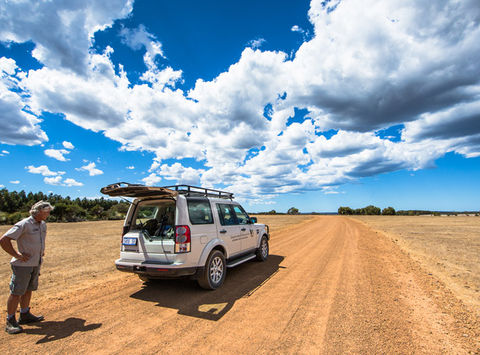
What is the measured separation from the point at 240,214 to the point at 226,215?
97cm

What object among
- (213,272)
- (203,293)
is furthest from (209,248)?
(203,293)

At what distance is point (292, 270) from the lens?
6988mm

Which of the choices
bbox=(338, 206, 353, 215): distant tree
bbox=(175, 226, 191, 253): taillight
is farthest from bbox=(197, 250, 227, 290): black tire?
bbox=(338, 206, 353, 215): distant tree

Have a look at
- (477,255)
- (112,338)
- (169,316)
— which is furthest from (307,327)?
(477,255)

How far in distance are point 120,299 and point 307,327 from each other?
378cm

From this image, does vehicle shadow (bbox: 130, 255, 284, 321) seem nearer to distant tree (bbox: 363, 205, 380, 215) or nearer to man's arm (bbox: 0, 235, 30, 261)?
man's arm (bbox: 0, 235, 30, 261)

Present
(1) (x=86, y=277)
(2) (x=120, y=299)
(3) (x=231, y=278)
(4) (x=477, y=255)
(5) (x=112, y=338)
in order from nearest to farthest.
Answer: (5) (x=112, y=338)
(2) (x=120, y=299)
(3) (x=231, y=278)
(1) (x=86, y=277)
(4) (x=477, y=255)

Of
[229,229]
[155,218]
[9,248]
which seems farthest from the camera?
[229,229]

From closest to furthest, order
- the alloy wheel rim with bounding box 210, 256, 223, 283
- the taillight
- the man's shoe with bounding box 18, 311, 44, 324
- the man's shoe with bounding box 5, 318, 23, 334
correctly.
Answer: the man's shoe with bounding box 5, 318, 23, 334
the man's shoe with bounding box 18, 311, 44, 324
the taillight
the alloy wheel rim with bounding box 210, 256, 223, 283

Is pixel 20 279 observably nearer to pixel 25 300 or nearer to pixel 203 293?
pixel 25 300

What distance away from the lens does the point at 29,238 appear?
12.4 ft

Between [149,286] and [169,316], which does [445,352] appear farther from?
[149,286]

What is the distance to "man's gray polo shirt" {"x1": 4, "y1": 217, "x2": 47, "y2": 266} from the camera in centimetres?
367

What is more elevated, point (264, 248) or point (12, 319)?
point (264, 248)
